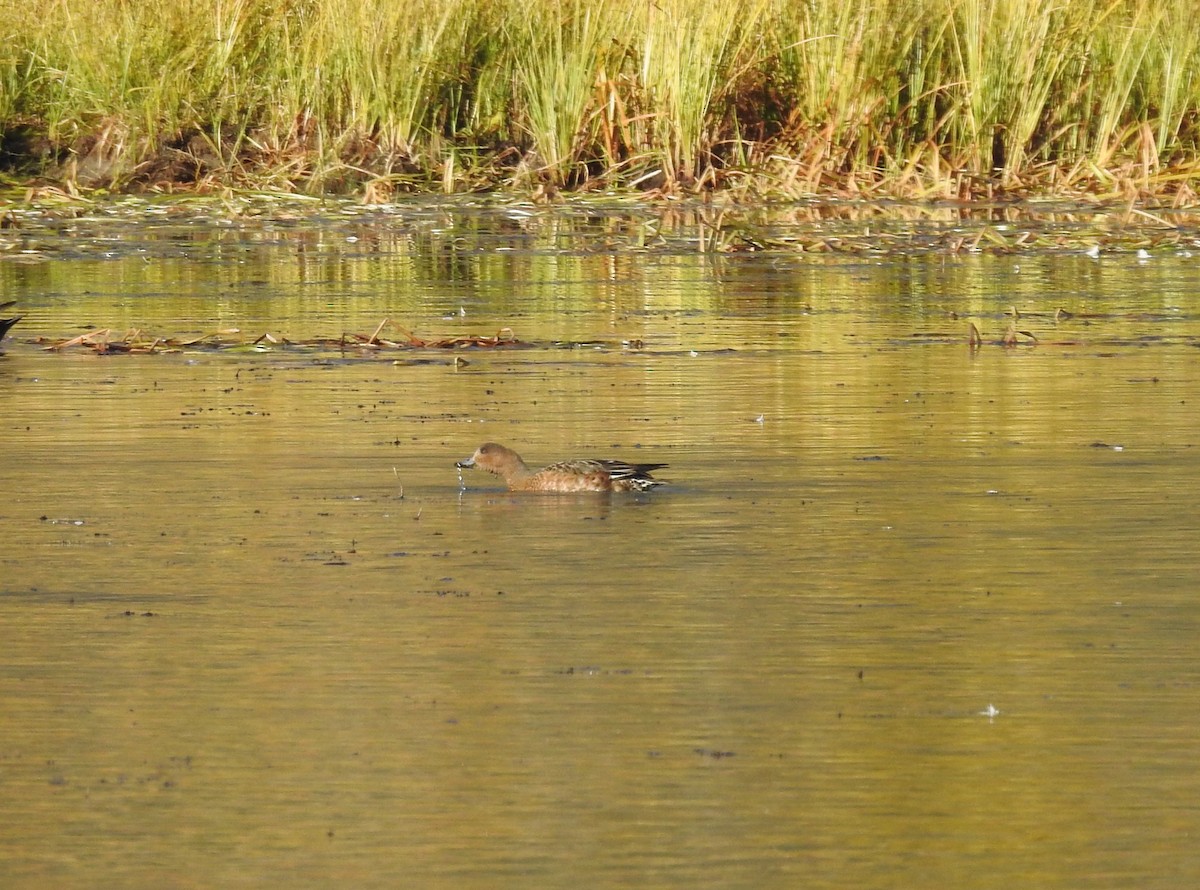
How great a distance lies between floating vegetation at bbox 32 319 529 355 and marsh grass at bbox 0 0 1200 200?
7231mm

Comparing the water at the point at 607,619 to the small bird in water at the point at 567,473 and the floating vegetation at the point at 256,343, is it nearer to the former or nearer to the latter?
the small bird in water at the point at 567,473

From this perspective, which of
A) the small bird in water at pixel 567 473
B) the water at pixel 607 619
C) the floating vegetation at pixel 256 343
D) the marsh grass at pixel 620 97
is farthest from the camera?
the marsh grass at pixel 620 97

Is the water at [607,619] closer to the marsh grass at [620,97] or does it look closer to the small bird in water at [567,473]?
the small bird in water at [567,473]

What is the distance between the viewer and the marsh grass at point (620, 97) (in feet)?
61.4

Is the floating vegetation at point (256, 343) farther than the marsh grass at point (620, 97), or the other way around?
the marsh grass at point (620, 97)

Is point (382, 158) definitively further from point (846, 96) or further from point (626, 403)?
point (626, 403)

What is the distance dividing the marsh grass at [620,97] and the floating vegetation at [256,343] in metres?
7.23

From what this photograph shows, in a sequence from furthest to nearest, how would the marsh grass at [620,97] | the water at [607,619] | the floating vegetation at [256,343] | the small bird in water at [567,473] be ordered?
the marsh grass at [620,97], the floating vegetation at [256,343], the small bird in water at [567,473], the water at [607,619]

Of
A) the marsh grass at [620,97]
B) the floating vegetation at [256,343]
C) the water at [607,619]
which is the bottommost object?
the water at [607,619]

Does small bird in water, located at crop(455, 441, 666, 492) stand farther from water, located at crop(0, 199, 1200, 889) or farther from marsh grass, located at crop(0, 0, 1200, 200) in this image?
marsh grass, located at crop(0, 0, 1200, 200)

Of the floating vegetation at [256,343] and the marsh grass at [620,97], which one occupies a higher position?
the marsh grass at [620,97]

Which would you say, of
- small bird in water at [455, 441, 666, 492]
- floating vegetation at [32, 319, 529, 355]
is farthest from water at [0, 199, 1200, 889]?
floating vegetation at [32, 319, 529, 355]

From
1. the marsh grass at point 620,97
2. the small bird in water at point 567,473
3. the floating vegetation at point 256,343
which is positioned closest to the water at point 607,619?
the small bird in water at point 567,473

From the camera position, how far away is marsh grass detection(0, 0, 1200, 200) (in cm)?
1870
